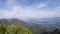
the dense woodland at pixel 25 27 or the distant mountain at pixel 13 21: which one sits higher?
the distant mountain at pixel 13 21

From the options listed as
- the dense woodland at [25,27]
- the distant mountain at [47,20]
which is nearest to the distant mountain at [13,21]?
the dense woodland at [25,27]

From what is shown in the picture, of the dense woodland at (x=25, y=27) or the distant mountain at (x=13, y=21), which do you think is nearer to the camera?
the dense woodland at (x=25, y=27)

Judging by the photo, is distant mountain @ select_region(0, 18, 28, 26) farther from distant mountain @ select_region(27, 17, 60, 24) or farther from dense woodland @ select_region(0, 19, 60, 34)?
distant mountain @ select_region(27, 17, 60, 24)

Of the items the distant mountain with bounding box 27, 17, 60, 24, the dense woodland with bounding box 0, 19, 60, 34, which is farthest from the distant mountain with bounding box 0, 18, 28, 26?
the distant mountain with bounding box 27, 17, 60, 24

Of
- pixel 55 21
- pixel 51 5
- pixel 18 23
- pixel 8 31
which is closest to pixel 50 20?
pixel 55 21

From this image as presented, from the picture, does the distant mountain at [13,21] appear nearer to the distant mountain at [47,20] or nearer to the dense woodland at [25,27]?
the dense woodland at [25,27]

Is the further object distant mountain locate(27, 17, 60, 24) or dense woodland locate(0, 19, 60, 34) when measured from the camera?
distant mountain locate(27, 17, 60, 24)

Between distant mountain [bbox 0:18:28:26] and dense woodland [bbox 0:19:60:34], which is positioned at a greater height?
distant mountain [bbox 0:18:28:26]

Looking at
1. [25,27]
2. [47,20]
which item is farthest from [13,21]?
[47,20]
